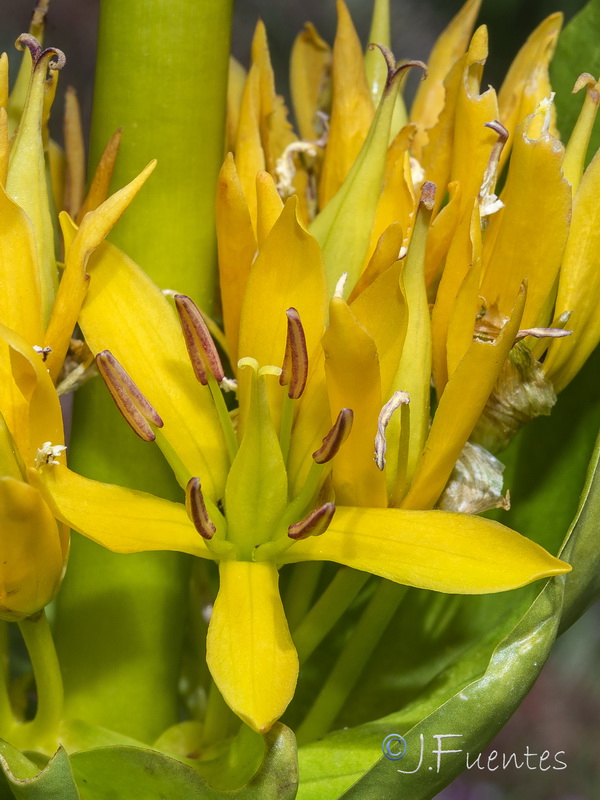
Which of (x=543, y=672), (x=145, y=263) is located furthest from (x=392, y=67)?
(x=543, y=672)

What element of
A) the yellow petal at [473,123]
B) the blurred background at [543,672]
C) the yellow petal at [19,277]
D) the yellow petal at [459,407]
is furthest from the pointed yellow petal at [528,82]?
the blurred background at [543,672]

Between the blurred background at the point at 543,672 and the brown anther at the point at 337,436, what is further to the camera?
the blurred background at the point at 543,672

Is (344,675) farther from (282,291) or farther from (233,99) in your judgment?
(233,99)

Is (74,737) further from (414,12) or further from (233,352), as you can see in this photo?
(414,12)

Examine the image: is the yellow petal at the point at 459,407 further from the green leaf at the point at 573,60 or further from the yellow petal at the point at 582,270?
the green leaf at the point at 573,60

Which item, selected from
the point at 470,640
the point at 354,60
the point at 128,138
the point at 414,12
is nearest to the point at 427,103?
the point at 354,60
